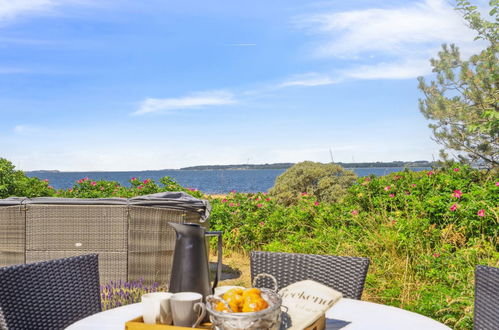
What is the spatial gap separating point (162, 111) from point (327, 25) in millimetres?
12743

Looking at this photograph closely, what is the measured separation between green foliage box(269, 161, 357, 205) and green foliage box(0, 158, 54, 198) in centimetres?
455

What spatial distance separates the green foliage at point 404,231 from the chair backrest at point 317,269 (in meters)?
1.25

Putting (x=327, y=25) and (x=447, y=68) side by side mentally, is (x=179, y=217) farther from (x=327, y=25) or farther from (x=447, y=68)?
(x=447, y=68)

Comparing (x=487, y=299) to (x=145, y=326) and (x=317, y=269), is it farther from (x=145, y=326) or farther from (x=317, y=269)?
(x=145, y=326)

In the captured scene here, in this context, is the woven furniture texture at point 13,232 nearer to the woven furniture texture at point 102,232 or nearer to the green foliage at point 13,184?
the woven furniture texture at point 102,232

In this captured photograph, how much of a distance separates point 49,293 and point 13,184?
556 centimetres

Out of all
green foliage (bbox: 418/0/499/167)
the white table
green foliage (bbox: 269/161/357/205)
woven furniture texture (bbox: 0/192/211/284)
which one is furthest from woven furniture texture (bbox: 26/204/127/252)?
green foliage (bbox: 269/161/357/205)

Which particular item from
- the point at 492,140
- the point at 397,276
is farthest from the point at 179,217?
the point at 492,140

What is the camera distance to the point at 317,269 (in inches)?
89.7

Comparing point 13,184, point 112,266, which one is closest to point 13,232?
point 112,266

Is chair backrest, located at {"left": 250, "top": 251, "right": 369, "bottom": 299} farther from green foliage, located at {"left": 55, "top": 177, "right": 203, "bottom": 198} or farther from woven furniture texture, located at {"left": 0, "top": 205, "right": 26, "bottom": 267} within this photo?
green foliage, located at {"left": 55, "top": 177, "right": 203, "bottom": 198}

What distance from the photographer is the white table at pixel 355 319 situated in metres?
1.55

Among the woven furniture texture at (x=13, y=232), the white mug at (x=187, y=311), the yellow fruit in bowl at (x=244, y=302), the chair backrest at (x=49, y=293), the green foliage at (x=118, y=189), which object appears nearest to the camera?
the yellow fruit in bowl at (x=244, y=302)

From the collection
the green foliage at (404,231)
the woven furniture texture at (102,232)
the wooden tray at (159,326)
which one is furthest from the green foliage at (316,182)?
the wooden tray at (159,326)
